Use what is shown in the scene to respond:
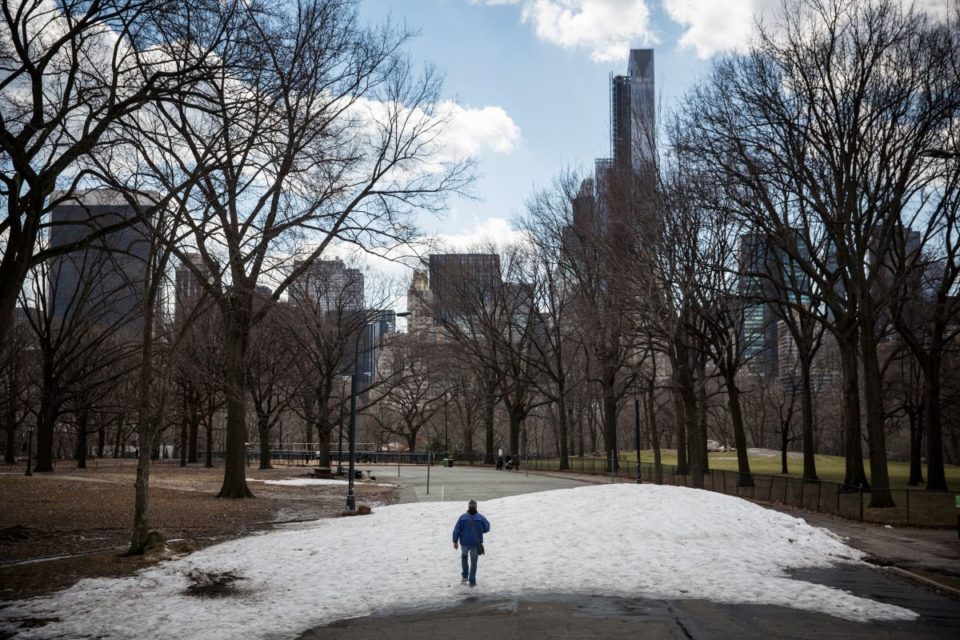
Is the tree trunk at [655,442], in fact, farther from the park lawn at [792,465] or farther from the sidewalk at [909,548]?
the sidewalk at [909,548]

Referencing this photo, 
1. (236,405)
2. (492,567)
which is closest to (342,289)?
(236,405)

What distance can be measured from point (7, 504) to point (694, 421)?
22.8 metres

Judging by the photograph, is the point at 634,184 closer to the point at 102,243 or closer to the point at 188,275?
the point at 188,275

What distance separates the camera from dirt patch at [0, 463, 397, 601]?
45.3 feet

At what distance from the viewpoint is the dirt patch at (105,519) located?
13.8m

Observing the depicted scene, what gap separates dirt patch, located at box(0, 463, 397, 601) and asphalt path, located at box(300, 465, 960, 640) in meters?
6.04

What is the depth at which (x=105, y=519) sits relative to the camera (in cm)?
2036

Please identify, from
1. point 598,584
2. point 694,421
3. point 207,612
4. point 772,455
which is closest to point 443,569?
point 598,584

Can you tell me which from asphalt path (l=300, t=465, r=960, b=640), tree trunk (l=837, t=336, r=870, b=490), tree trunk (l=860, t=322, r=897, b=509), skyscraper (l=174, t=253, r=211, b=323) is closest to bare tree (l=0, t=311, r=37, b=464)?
skyscraper (l=174, t=253, r=211, b=323)

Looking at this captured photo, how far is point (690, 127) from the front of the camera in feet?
92.2

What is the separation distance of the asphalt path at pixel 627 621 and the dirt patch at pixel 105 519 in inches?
238

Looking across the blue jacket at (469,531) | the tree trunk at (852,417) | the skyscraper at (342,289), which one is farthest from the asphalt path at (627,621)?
the skyscraper at (342,289)

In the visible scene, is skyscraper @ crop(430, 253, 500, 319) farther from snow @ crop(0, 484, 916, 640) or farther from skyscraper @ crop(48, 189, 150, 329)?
snow @ crop(0, 484, 916, 640)

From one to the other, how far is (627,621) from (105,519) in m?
15.6
